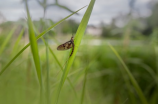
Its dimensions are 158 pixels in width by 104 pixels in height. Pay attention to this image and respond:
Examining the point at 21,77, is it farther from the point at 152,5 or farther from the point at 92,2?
the point at 152,5

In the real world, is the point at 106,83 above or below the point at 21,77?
below

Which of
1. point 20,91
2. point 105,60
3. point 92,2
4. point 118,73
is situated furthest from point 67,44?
point 105,60

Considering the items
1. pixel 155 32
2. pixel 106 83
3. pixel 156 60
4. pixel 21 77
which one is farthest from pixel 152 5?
pixel 21 77

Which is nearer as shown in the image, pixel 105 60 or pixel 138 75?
pixel 138 75

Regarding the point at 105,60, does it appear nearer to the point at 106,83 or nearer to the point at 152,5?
the point at 106,83

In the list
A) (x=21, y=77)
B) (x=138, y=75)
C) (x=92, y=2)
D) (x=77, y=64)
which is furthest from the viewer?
(x=138, y=75)

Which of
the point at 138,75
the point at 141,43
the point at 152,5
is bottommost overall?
the point at 138,75

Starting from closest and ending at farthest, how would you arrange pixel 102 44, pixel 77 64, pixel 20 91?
pixel 20 91
pixel 77 64
pixel 102 44

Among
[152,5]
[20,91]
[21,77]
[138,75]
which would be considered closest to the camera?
[20,91]

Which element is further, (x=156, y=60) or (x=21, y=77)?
(x=156, y=60)
